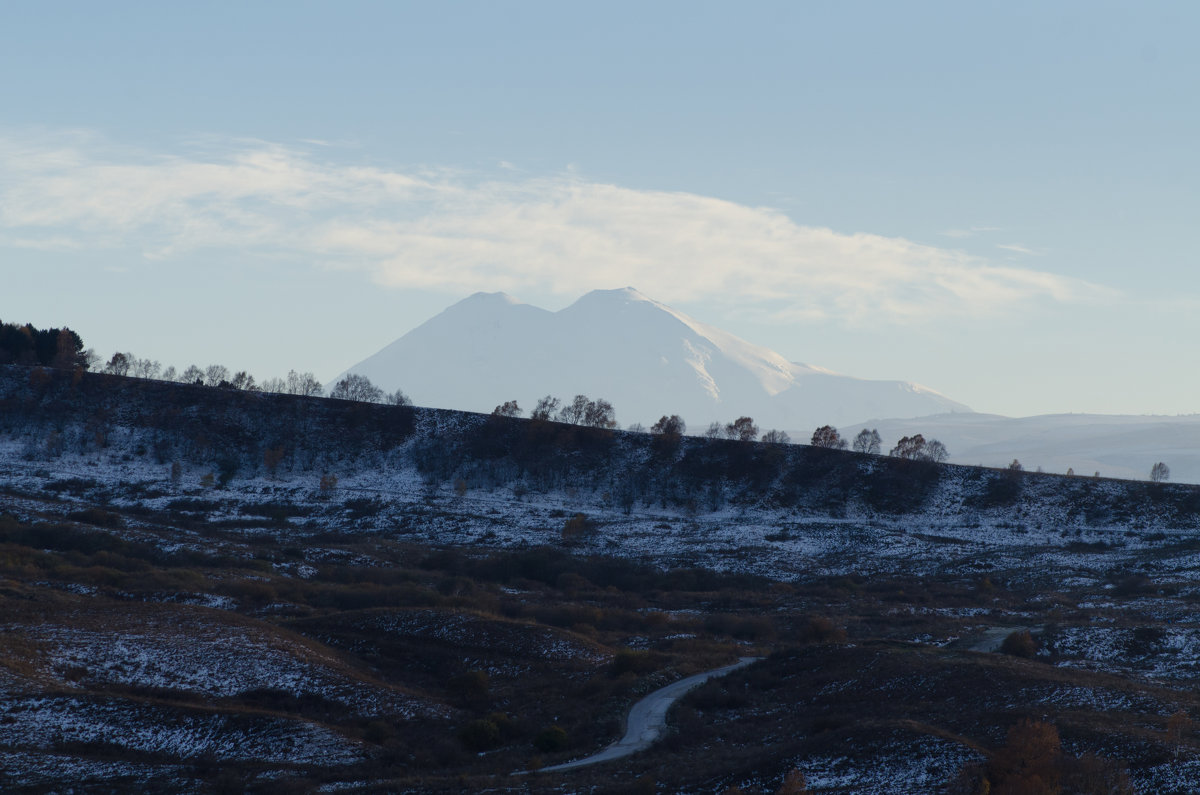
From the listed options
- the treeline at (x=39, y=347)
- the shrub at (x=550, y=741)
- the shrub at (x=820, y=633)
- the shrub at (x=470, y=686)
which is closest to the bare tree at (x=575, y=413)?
the treeline at (x=39, y=347)

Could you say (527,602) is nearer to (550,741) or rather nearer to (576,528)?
(576,528)

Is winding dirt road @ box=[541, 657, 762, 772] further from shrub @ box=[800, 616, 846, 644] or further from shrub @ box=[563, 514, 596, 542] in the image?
shrub @ box=[563, 514, 596, 542]

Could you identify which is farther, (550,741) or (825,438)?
(825,438)

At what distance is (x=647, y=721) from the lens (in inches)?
1601

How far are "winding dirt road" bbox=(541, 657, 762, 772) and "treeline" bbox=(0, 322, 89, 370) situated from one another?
4782 inches

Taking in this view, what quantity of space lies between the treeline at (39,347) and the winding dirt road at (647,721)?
399 feet

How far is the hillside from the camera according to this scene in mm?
34719

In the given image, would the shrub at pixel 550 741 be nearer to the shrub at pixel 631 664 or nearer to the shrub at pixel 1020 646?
the shrub at pixel 631 664

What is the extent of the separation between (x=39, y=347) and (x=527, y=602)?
376 ft

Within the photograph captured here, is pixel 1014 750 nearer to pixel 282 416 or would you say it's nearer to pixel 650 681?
pixel 650 681

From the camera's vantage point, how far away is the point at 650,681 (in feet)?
155

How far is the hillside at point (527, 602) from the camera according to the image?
34.7 meters

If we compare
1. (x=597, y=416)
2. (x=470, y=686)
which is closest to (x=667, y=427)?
(x=597, y=416)

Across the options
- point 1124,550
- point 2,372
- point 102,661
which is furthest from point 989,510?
point 2,372
